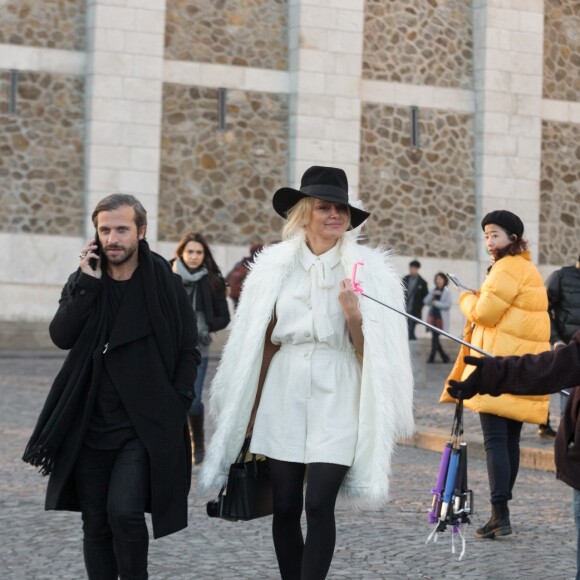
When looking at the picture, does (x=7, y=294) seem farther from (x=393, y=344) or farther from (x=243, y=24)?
(x=393, y=344)

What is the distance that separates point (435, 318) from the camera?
2550cm

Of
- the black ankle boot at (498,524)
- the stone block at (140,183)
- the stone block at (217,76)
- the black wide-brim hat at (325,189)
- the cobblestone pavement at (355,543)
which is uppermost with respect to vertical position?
the stone block at (217,76)

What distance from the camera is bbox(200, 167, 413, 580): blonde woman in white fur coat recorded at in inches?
232

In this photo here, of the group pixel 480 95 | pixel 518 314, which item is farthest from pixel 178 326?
pixel 480 95

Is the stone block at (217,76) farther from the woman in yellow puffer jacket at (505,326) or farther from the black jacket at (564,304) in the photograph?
the woman in yellow puffer jacket at (505,326)

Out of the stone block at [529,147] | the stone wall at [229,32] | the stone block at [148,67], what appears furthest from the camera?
the stone block at [529,147]

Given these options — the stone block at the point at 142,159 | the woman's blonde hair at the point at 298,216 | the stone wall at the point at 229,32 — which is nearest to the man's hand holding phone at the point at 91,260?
the woman's blonde hair at the point at 298,216

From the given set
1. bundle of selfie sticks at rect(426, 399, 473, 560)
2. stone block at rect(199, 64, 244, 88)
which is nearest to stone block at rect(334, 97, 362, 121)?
stone block at rect(199, 64, 244, 88)

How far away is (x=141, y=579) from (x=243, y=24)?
21222 millimetres

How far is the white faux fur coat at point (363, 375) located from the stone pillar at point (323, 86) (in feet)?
65.4

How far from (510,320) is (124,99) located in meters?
17.1

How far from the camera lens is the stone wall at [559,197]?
28391mm

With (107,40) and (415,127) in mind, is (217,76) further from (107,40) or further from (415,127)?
(415,127)

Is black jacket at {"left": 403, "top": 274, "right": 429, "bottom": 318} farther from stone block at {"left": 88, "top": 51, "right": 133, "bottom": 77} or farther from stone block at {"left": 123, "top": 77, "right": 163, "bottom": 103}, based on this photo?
stone block at {"left": 88, "top": 51, "right": 133, "bottom": 77}
